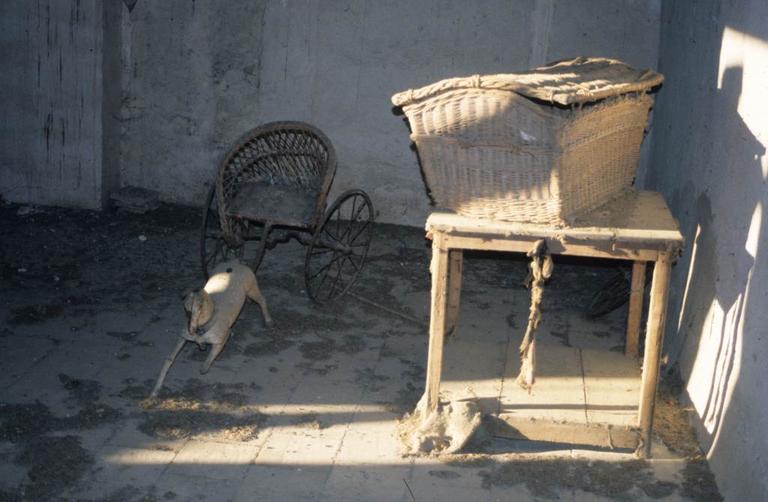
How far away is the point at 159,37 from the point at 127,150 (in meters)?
1.10

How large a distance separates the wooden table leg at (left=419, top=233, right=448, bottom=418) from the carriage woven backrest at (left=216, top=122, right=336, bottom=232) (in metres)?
2.05

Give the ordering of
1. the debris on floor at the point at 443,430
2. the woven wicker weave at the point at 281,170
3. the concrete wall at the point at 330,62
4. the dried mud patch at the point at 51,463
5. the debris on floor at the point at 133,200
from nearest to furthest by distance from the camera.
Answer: the dried mud patch at the point at 51,463
the debris on floor at the point at 443,430
the woven wicker weave at the point at 281,170
the concrete wall at the point at 330,62
the debris on floor at the point at 133,200

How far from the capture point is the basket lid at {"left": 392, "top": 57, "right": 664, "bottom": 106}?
4508 millimetres

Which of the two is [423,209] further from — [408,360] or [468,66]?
[408,360]

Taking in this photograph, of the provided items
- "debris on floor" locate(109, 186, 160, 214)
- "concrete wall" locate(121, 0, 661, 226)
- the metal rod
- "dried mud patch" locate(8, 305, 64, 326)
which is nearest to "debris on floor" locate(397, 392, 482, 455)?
the metal rod

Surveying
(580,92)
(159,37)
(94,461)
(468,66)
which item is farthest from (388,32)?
(94,461)

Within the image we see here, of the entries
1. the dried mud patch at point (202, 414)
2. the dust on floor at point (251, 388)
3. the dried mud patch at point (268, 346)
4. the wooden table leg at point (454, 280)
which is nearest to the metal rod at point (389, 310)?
the dust on floor at point (251, 388)

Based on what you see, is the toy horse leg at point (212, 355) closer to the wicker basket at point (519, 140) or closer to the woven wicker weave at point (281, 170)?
the woven wicker weave at point (281, 170)

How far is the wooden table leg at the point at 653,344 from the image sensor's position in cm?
490

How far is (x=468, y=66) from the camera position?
8445 mm

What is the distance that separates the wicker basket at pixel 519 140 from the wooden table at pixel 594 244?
0.27 feet

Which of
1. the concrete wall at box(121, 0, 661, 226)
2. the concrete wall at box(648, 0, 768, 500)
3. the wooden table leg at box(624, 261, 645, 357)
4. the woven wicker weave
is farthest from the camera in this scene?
the concrete wall at box(121, 0, 661, 226)

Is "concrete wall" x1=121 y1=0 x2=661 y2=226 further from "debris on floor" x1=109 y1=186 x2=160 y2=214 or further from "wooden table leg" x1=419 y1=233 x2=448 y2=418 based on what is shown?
"wooden table leg" x1=419 y1=233 x2=448 y2=418

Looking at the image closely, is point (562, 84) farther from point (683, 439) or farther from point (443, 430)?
point (683, 439)
